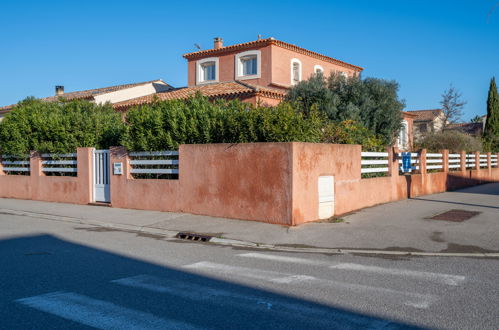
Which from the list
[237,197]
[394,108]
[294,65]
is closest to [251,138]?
[237,197]

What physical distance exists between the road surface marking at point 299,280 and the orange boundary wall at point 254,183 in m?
3.84

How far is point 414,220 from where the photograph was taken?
36.9 feet

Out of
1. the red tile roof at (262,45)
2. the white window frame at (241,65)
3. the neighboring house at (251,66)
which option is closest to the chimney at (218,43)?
the neighboring house at (251,66)

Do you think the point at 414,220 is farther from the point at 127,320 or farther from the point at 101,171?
the point at 101,171

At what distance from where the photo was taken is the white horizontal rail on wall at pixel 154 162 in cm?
1321

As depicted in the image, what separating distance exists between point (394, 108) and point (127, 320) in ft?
67.2

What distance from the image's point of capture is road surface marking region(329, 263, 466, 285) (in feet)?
20.2

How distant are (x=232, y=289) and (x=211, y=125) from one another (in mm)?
7390

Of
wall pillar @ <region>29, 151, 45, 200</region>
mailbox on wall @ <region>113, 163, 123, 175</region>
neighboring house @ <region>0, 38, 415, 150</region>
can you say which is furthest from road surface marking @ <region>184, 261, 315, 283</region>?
neighboring house @ <region>0, 38, 415, 150</region>

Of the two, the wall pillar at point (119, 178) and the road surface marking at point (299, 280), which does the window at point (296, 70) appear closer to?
the wall pillar at point (119, 178)

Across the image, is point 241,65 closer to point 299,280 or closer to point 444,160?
point 444,160

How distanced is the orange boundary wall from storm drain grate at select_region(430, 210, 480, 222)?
2188 millimetres

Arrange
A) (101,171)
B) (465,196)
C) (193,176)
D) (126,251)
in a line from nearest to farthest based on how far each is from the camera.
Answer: (126,251) < (193,176) < (101,171) < (465,196)

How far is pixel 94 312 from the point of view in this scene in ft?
15.6
